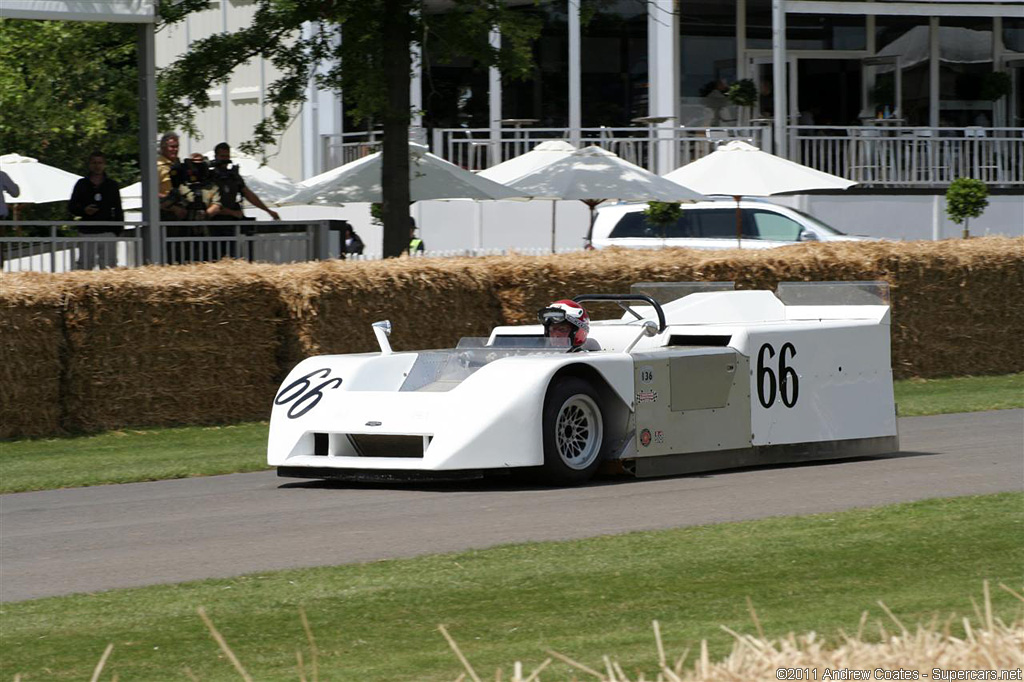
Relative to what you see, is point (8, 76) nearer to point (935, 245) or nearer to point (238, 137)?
point (238, 137)

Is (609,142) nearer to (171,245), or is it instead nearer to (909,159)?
(909,159)

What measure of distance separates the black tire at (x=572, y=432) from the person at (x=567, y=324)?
2.15 feet

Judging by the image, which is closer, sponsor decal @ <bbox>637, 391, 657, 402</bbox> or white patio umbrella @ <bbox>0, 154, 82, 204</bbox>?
sponsor decal @ <bbox>637, 391, 657, 402</bbox>

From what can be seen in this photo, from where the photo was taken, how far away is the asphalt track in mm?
7844

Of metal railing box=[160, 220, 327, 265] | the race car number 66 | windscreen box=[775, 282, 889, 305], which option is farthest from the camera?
metal railing box=[160, 220, 327, 265]

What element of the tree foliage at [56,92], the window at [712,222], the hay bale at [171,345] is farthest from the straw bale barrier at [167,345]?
the window at [712,222]

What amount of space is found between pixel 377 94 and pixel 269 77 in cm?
1691

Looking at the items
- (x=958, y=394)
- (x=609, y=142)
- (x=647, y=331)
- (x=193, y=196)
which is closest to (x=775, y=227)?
(x=609, y=142)

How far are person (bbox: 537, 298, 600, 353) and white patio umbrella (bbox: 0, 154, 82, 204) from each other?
14.4 m

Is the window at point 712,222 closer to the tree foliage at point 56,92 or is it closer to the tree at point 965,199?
the tree at point 965,199

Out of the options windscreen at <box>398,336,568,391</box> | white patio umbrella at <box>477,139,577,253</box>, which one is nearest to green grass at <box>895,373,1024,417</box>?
windscreen at <box>398,336,568,391</box>

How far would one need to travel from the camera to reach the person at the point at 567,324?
10992 millimetres

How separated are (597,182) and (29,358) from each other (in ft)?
34.2

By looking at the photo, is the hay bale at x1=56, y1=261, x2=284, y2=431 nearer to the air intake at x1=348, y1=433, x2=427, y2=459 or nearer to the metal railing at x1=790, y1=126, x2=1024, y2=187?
the air intake at x1=348, y1=433, x2=427, y2=459
